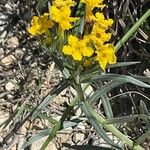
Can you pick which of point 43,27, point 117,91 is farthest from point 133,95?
point 43,27

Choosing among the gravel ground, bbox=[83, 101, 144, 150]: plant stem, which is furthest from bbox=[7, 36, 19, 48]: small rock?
bbox=[83, 101, 144, 150]: plant stem

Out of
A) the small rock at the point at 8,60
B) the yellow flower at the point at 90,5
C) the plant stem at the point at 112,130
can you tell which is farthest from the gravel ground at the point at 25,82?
the yellow flower at the point at 90,5

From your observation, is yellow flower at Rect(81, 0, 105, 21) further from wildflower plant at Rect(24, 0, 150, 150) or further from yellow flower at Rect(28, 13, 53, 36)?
yellow flower at Rect(28, 13, 53, 36)

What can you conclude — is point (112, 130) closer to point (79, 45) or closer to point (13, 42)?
point (79, 45)

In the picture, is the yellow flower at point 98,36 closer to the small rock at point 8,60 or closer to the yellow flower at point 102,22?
the yellow flower at point 102,22

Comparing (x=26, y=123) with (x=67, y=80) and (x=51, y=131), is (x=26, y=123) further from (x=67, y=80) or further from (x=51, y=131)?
(x=67, y=80)
